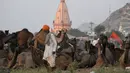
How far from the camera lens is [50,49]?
12.0m

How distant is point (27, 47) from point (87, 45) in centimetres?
331

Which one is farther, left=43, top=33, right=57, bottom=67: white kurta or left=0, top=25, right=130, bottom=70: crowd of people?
left=0, top=25, right=130, bottom=70: crowd of people

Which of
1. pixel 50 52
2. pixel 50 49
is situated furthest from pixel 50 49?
pixel 50 52

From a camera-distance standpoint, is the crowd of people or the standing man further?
the crowd of people

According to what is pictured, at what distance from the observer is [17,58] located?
14656 millimetres

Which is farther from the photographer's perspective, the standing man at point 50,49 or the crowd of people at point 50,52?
the crowd of people at point 50,52

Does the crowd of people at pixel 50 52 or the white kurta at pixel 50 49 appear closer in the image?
the white kurta at pixel 50 49

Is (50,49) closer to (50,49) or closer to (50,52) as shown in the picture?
(50,49)

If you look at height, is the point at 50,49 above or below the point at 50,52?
above

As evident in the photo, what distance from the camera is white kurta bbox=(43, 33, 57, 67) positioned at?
11.8 m

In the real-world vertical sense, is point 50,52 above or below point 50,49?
below

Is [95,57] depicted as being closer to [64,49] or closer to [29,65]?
[64,49]

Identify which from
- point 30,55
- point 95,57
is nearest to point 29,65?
point 30,55

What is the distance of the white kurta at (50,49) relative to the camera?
38.8 feet
